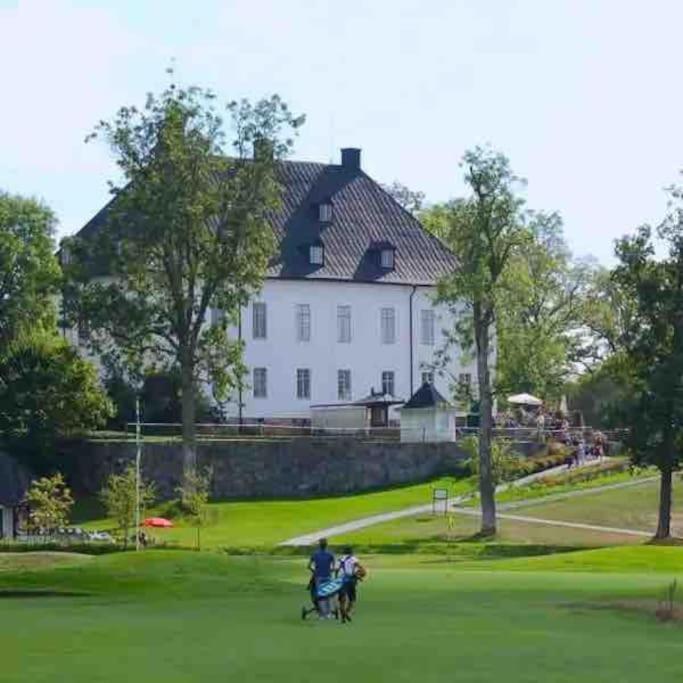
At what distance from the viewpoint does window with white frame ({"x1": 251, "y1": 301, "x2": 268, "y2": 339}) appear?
110m

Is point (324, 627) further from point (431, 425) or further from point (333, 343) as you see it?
point (333, 343)

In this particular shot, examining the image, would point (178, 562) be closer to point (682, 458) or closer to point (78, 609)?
point (78, 609)

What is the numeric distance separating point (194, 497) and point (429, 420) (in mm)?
20447

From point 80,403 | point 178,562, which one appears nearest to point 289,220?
point 80,403

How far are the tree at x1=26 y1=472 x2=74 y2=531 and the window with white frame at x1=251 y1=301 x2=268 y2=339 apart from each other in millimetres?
30158

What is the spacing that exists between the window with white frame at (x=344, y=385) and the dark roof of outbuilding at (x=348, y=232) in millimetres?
5855

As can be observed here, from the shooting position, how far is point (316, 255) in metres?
112

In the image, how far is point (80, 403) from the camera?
3610 inches

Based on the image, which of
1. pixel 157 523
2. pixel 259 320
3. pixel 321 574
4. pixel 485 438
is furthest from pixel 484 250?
pixel 321 574

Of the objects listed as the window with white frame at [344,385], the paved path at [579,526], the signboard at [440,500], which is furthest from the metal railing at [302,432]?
the paved path at [579,526]

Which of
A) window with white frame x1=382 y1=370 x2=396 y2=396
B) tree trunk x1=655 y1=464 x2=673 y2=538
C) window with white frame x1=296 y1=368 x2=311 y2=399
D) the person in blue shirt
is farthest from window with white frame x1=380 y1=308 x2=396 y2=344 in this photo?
the person in blue shirt

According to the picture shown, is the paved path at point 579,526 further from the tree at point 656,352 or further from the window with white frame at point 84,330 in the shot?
the window with white frame at point 84,330

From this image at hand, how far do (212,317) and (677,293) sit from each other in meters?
34.9

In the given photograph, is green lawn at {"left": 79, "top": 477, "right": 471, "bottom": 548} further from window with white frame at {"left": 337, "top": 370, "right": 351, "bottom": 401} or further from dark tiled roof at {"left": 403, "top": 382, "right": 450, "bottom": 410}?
window with white frame at {"left": 337, "top": 370, "right": 351, "bottom": 401}
